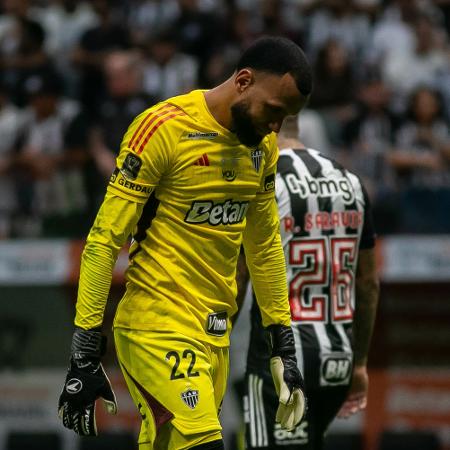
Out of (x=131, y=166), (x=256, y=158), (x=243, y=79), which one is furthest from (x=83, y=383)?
(x=243, y=79)

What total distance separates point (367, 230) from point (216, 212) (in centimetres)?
131

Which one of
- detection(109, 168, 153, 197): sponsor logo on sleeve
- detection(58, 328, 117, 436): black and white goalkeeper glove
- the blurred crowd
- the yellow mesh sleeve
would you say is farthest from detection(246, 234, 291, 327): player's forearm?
the blurred crowd

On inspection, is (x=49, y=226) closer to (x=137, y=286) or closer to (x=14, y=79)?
(x=14, y=79)

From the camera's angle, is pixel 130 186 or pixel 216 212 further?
pixel 216 212

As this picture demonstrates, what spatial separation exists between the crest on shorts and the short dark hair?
3.99ft

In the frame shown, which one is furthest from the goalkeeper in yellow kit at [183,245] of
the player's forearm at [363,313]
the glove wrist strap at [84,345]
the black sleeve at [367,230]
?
the player's forearm at [363,313]

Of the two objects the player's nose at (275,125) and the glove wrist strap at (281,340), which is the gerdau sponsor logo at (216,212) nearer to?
the player's nose at (275,125)

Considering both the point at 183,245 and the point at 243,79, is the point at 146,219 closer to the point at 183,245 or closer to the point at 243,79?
the point at 183,245

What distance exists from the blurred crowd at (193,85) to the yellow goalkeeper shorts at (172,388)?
4.81m

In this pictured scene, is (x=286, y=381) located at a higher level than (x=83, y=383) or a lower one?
lower

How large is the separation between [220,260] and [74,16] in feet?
30.8

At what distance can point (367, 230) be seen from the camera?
5.91 m

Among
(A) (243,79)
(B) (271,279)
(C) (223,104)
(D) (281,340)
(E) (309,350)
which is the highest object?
(A) (243,79)

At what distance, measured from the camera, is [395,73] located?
12414 mm
